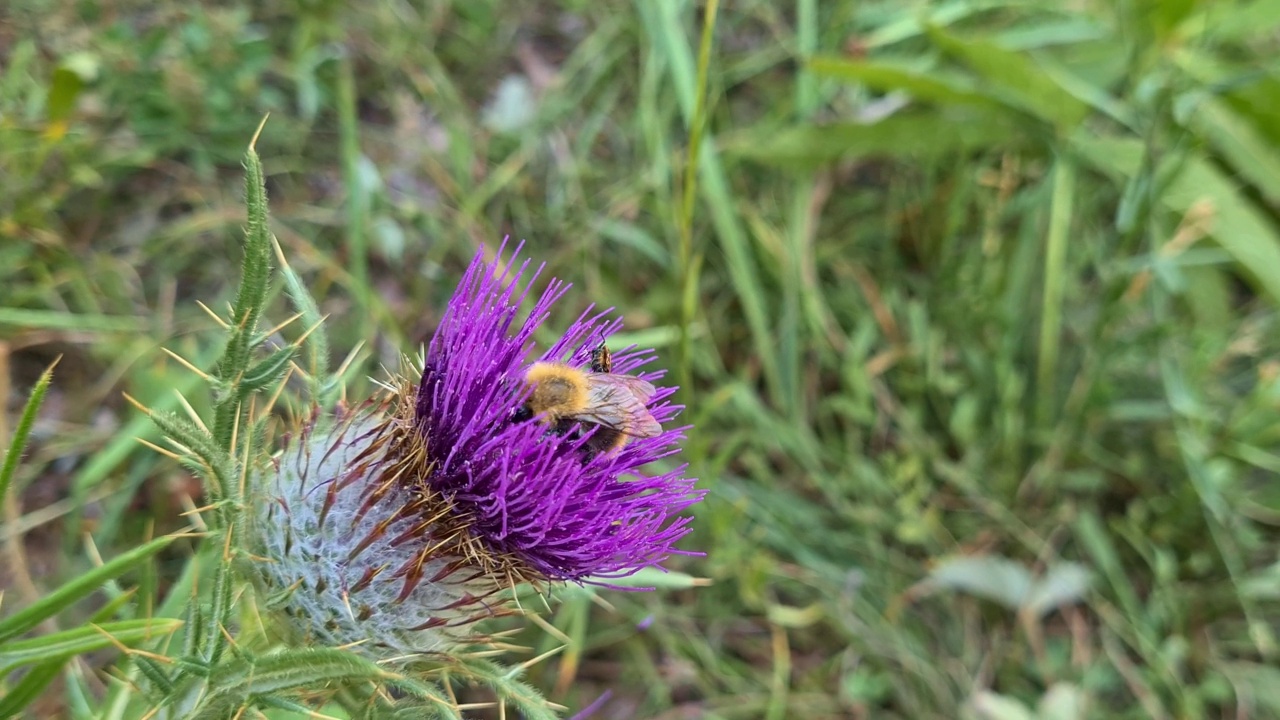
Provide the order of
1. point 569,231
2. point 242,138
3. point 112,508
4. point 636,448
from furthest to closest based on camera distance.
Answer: point 569,231, point 242,138, point 112,508, point 636,448

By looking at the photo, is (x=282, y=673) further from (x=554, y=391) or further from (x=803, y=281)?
(x=803, y=281)

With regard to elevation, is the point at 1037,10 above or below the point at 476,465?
below

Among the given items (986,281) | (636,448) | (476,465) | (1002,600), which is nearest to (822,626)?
(1002,600)

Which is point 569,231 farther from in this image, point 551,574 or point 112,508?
point 551,574

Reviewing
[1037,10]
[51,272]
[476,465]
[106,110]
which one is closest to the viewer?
[476,465]

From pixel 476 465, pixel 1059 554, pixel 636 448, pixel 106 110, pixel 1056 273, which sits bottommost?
pixel 1059 554

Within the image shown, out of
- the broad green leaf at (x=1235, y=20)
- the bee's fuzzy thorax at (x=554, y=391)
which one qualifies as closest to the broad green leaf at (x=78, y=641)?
the bee's fuzzy thorax at (x=554, y=391)

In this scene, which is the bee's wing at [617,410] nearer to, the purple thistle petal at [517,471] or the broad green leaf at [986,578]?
the purple thistle petal at [517,471]

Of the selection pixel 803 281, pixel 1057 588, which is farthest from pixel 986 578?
pixel 803 281
